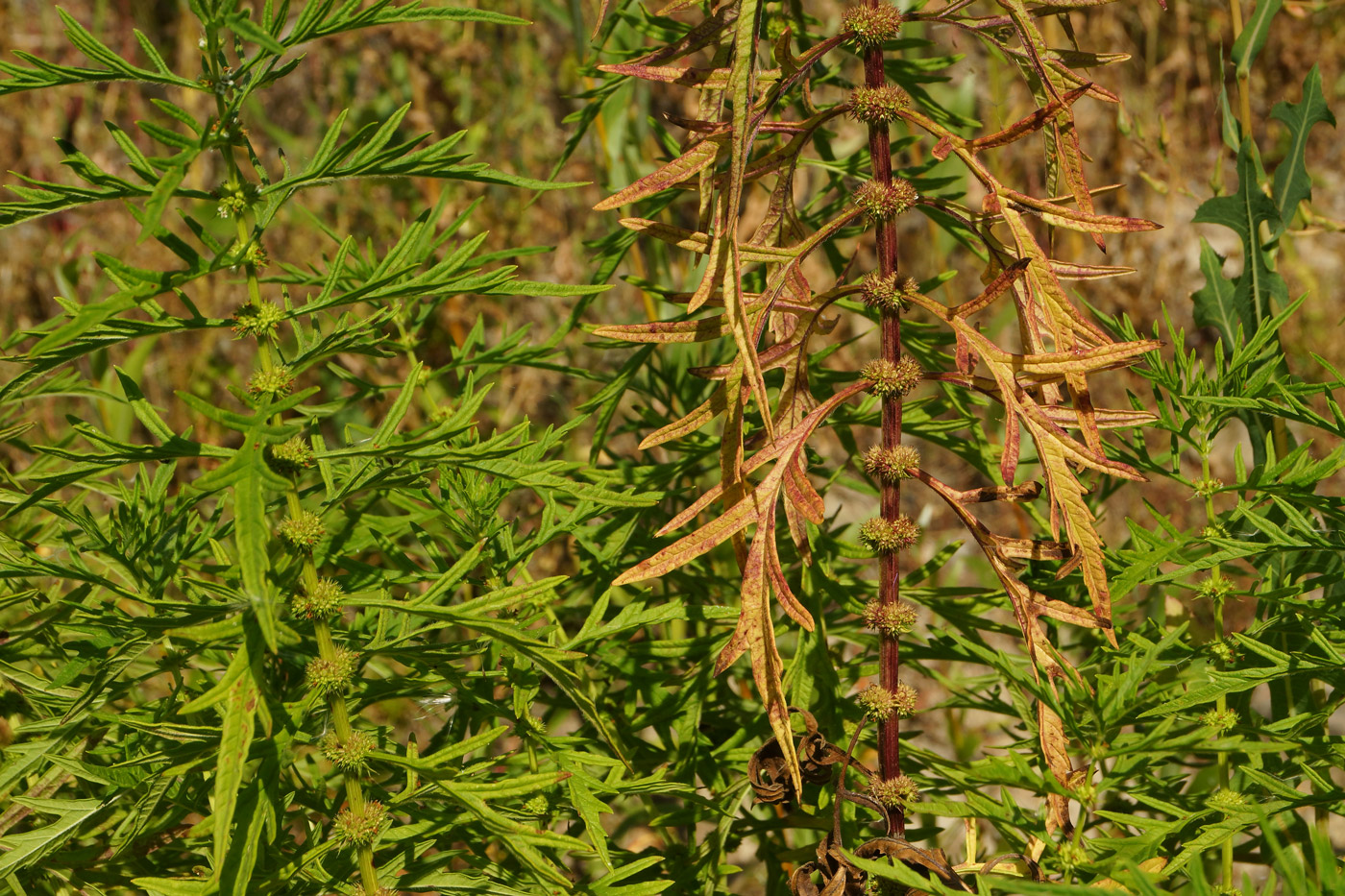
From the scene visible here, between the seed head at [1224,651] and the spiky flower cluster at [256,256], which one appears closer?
the spiky flower cluster at [256,256]

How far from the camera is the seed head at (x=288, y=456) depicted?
646mm

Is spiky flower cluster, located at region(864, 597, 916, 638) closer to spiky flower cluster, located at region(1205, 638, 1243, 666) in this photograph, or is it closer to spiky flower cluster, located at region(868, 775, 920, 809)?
spiky flower cluster, located at region(868, 775, 920, 809)

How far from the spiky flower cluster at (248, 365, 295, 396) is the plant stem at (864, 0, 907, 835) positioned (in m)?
0.38

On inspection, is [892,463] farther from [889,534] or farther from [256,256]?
[256,256]

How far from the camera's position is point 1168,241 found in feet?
10.5

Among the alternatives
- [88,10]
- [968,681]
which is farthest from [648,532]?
[88,10]

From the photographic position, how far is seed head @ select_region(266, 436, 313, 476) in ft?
2.12

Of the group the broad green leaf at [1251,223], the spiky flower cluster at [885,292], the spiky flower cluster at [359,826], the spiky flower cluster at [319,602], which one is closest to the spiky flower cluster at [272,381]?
the spiky flower cluster at [319,602]

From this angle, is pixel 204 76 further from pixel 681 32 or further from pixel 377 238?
pixel 377 238

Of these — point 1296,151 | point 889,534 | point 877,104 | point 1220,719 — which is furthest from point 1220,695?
point 1296,151

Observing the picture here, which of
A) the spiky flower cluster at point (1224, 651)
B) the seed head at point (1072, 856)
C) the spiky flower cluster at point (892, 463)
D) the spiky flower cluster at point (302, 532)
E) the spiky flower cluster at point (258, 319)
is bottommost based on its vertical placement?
the seed head at point (1072, 856)

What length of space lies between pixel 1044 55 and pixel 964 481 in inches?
83.1

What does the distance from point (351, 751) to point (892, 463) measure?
0.39m

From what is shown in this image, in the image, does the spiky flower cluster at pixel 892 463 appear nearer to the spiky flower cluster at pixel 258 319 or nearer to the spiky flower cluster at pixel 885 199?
the spiky flower cluster at pixel 885 199
